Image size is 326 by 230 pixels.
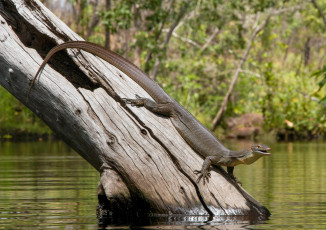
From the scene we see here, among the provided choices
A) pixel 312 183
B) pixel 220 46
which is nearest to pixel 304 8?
pixel 220 46

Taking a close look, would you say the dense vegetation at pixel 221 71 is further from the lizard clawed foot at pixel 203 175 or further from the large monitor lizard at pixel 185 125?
the lizard clawed foot at pixel 203 175

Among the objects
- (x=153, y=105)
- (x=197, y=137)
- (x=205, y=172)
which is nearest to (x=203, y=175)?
(x=205, y=172)

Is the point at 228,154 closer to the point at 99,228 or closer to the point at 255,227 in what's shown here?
the point at 255,227

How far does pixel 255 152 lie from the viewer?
6.22 m

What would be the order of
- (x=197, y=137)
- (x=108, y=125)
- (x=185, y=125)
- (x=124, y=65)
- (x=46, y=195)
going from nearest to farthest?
(x=108, y=125) < (x=197, y=137) < (x=185, y=125) < (x=124, y=65) < (x=46, y=195)

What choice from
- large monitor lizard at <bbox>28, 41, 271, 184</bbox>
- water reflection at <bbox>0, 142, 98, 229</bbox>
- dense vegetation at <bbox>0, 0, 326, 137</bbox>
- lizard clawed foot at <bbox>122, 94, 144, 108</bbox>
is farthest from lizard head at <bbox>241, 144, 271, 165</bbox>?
dense vegetation at <bbox>0, 0, 326, 137</bbox>

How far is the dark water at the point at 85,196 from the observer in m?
5.62

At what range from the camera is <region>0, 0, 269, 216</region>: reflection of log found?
6.05 metres

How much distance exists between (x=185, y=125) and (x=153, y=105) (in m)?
0.43

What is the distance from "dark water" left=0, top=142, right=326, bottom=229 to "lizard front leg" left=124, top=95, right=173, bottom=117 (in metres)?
1.30

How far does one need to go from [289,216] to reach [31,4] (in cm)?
366

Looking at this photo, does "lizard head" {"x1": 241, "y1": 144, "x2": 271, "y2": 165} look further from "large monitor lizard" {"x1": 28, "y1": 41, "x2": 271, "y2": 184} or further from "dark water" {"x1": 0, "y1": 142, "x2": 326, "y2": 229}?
"dark water" {"x1": 0, "y1": 142, "x2": 326, "y2": 229}

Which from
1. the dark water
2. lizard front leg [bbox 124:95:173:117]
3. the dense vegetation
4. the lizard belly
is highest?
the dense vegetation

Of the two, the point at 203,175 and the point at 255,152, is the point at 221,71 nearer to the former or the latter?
the point at 255,152
